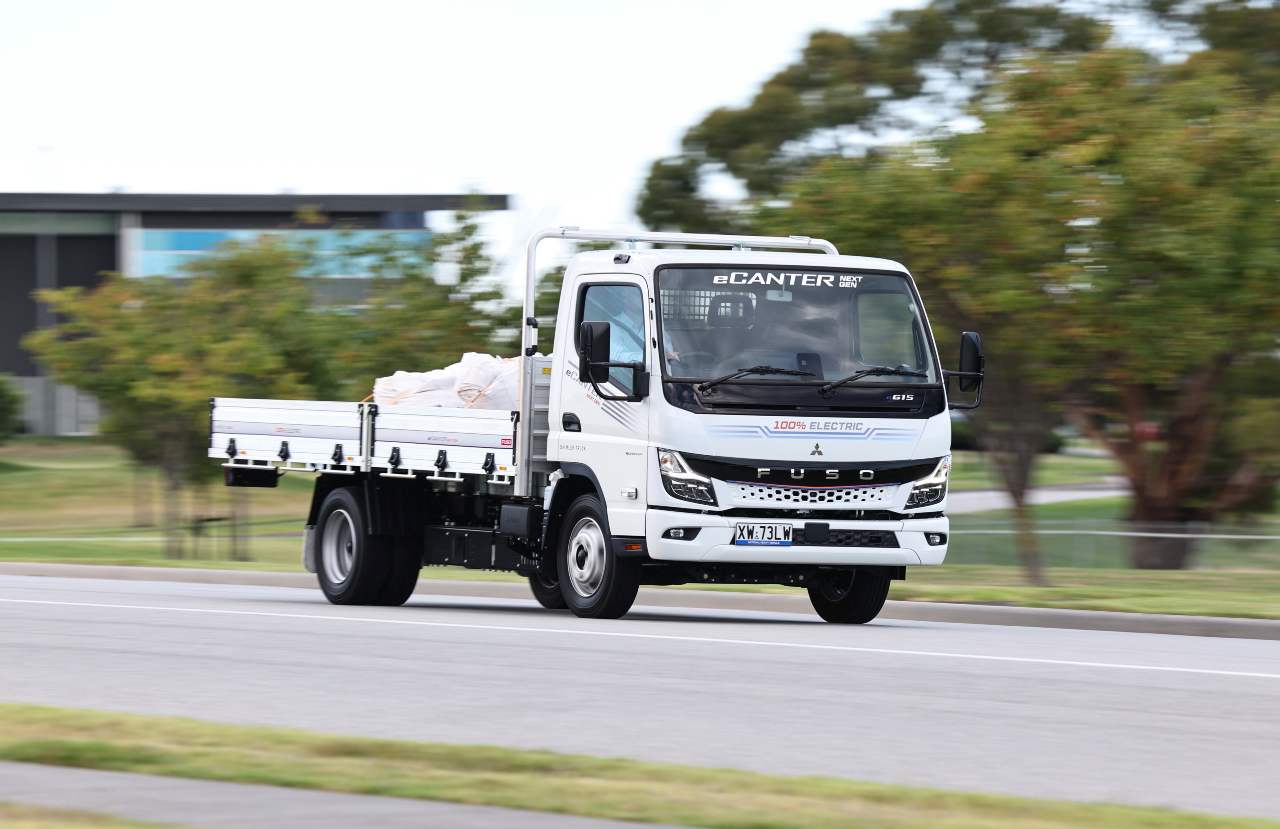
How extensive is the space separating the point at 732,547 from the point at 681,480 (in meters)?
0.59

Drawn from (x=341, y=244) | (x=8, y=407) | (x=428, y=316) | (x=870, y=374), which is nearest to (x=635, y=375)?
(x=870, y=374)

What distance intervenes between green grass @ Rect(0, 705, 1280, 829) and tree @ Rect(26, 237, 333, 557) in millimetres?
22964

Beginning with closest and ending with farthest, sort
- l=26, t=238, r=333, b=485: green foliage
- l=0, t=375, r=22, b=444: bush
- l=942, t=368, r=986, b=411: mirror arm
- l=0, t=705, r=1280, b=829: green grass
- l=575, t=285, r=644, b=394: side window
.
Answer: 1. l=0, t=705, r=1280, b=829: green grass
2. l=575, t=285, r=644, b=394: side window
3. l=942, t=368, r=986, b=411: mirror arm
4. l=26, t=238, r=333, b=485: green foliage
5. l=0, t=375, r=22, b=444: bush

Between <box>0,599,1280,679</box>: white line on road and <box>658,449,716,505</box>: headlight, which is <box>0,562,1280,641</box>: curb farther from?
<box>0,599,1280,679</box>: white line on road

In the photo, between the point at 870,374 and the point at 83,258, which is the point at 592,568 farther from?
the point at 83,258

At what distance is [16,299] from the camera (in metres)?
83.8

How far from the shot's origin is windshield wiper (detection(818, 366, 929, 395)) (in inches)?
583

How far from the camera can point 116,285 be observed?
35375mm

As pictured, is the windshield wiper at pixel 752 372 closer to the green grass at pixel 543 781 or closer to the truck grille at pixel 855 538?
the truck grille at pixel 855 538

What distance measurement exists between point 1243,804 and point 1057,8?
103 feet

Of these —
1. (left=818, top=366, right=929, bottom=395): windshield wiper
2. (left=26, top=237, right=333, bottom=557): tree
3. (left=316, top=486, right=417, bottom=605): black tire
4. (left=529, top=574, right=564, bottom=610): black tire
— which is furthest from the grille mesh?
(left=26, top=237, right=333, bottom=557): tree

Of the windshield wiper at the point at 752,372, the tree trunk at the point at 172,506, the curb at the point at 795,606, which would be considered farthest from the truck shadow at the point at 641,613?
the tree trunk at the point at 172,506

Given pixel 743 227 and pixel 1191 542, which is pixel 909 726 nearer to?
pixel 743 227

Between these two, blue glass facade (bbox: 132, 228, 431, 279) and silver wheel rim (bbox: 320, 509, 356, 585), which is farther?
blue glass facade (bbox: 132, 228, 431, 279)
